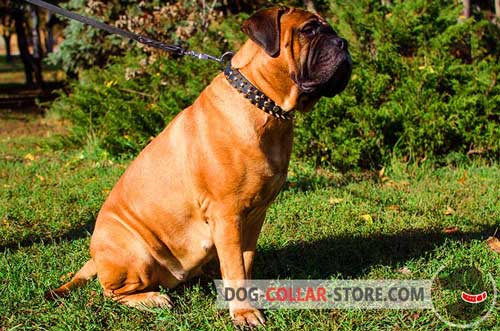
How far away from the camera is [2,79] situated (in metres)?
33.3

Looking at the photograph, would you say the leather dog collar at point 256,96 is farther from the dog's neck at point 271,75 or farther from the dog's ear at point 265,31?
the dog's ear at point 265,31

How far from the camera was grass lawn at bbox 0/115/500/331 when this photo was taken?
3.32m

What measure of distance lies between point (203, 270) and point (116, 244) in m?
0.87

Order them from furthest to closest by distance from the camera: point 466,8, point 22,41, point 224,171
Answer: point 22,41
point 466,8
point 224,171

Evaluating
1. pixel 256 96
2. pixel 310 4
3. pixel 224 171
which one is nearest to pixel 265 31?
pixel 256 96

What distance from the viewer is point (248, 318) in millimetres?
3209

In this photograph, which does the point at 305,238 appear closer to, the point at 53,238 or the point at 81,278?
the point at 81,278

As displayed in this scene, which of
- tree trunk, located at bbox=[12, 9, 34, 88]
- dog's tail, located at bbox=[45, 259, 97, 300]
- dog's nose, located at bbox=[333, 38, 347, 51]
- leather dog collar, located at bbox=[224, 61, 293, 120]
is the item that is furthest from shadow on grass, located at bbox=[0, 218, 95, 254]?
tree trunk, located at bbox=[12, 9, 34, 88]

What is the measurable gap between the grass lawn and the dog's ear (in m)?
1.58

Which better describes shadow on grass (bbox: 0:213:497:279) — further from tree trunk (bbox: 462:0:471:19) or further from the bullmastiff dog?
tree trunk (bbox: 462:0:471:19)

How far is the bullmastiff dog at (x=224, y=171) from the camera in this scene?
303cm

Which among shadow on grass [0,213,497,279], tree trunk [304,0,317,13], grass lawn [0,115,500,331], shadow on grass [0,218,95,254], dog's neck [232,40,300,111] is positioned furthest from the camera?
tree trunk [304,0,317,13]

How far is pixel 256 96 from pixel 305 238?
1851 millimetres

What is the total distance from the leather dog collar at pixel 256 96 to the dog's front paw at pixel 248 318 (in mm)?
1161
